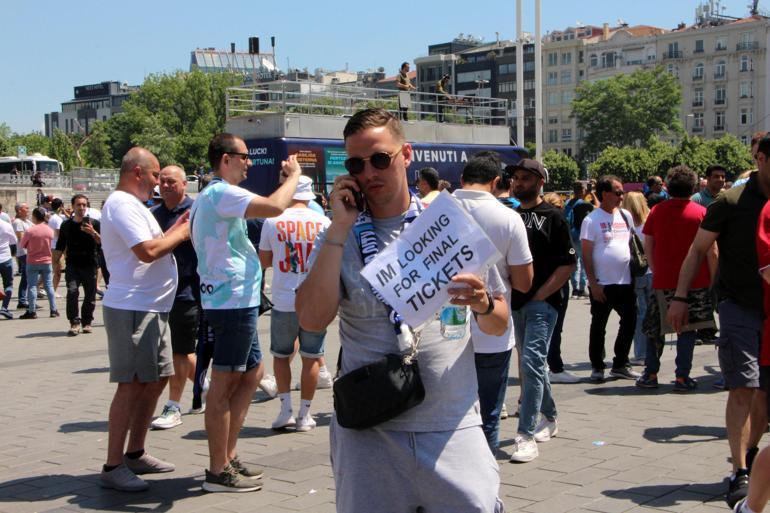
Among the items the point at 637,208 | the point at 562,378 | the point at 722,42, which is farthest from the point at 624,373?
the point at 722,42

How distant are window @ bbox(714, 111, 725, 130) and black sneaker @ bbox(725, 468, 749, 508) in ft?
408

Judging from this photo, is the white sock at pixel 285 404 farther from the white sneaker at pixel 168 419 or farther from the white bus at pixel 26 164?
the white bus at pixel 26 164

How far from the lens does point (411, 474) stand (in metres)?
2.96

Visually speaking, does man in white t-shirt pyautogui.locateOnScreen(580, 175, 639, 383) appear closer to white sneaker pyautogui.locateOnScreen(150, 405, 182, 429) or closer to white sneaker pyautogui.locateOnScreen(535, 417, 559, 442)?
white sneaker pyautogui.locateOnScreen(535, 417, 559, 442)

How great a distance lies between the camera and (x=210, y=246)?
18.9ft

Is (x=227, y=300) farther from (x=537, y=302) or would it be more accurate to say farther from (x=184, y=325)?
(x=537, y=302)

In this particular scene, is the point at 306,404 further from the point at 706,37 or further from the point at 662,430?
the point at 706,37

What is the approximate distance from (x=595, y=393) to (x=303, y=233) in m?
2.99

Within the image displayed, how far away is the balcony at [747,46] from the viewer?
117m

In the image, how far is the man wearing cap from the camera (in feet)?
24.2

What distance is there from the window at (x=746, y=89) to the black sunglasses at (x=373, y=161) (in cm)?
12473

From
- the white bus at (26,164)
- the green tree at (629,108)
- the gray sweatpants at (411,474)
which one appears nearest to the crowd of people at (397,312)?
the gray sweatpants at (411,474)

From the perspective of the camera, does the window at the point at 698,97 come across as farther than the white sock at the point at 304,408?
Yes

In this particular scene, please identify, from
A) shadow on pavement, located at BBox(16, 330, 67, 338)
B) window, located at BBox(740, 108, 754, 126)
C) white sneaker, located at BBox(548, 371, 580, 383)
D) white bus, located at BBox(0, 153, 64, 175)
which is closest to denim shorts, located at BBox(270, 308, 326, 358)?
white sneaker, located at BBox(548, 371, 580, 383)
